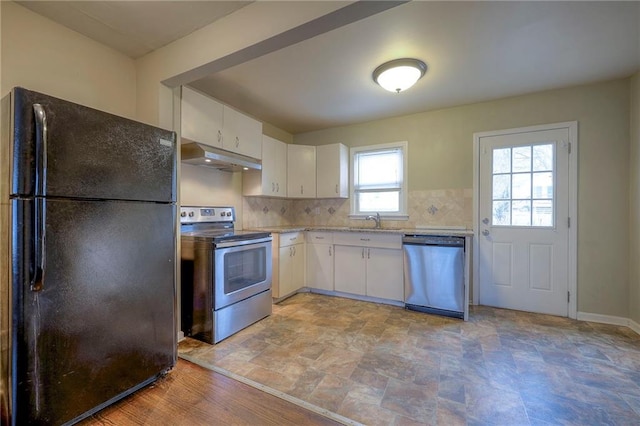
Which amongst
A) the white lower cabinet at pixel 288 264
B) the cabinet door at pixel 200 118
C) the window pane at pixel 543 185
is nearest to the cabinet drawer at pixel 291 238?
the white lower cabinet at pixel 288 264

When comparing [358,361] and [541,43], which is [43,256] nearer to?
[358,361]

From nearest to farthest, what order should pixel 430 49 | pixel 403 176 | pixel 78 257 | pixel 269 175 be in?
pixel 78 257
pixel 430 49
pixel 269 175
pixel 403 176

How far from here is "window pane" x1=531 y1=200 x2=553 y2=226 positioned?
2.88 meters

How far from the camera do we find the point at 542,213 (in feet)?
9.54

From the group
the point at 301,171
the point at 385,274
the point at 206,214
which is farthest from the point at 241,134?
the point at 385,274

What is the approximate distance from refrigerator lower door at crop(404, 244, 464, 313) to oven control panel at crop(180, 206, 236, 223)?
2.02m

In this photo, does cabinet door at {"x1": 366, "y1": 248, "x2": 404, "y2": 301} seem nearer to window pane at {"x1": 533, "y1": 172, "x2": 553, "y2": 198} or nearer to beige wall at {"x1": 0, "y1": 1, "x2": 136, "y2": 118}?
window pane at {"x1": 533, "y1": 172, "x2": 553, "y2": 198}

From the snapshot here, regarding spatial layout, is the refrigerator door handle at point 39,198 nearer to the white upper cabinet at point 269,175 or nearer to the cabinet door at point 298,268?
the white upper cabinet at point 269,175

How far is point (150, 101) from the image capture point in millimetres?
2135

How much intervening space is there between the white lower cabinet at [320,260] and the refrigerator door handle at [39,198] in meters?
2.62

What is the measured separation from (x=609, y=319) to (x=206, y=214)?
163 inches

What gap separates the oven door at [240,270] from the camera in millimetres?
2260

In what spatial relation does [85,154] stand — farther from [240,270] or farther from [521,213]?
[521,213]

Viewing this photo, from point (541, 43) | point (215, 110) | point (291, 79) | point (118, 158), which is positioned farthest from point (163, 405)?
point (541, 43)
